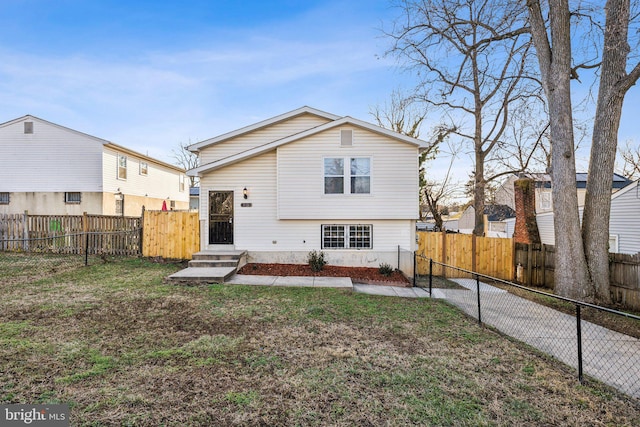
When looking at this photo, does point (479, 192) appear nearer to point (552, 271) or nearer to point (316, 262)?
point (552, 271)

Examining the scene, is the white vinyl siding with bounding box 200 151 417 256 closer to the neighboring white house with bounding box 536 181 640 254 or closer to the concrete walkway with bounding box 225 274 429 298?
the concrete walkway with bounding box 225 274 429 298

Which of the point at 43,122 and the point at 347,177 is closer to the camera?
the point at 347,177

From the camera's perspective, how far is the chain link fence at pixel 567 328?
4.02m

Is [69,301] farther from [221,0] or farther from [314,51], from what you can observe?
[314,51]

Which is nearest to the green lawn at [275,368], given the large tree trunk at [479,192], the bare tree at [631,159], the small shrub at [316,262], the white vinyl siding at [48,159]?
the small shrub at [316,262]

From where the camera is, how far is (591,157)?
8836mm

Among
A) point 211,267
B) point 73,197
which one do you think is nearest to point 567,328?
A: point 211,267

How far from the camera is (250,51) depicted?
13383 millimetres

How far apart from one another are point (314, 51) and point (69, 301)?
12.0m

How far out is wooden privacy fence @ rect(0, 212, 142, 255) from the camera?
12.4 meters

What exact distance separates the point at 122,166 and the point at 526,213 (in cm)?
2176

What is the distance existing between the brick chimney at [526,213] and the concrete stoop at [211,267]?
1100 centimetres

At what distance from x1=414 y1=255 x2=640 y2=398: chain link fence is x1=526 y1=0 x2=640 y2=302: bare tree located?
4.31 ft

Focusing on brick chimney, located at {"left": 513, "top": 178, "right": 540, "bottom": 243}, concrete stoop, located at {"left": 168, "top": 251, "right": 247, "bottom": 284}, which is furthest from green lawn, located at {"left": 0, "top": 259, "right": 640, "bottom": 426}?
brick chimney, located at {"left": 513, "top": 178, "right": 540, "bottom": 243}
